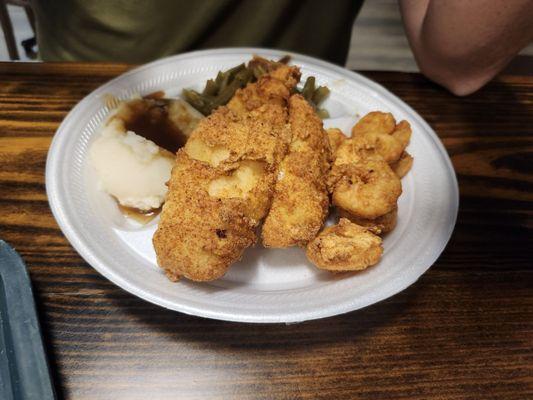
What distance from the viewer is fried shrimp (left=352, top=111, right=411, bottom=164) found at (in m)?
1.67

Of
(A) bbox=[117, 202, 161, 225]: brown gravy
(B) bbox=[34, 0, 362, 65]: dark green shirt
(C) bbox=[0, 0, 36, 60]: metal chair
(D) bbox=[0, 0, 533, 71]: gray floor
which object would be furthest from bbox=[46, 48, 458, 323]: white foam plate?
(D) bbox=[0, 0, 533, 71]: gray floor

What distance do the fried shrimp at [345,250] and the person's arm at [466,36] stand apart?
1117 millimetres

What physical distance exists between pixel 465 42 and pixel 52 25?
187 centimetres

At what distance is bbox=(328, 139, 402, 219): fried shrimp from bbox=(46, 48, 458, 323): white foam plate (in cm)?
12

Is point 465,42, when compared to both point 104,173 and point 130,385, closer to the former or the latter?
point 104,173

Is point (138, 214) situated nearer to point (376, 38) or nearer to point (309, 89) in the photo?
point (309, 89)

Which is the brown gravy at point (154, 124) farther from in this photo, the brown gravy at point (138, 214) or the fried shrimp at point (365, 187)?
the fried shrimp at point (365, 187)

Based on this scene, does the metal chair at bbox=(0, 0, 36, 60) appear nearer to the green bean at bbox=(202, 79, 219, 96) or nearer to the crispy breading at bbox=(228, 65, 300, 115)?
the green bean at bbox=(202, 79, 219, 96)

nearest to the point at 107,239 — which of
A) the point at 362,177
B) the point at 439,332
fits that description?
the point at 362,177

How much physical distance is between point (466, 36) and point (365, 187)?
994 mm

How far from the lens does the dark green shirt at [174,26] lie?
2139 millimetres

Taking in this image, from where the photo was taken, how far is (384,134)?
1.71m

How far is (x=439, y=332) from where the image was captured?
138cm

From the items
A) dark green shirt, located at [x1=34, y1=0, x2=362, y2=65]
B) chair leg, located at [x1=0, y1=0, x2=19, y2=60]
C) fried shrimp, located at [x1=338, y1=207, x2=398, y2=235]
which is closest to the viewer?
fried shrimp, located at [x1=338, y1=207, x2=398, y2=235]
